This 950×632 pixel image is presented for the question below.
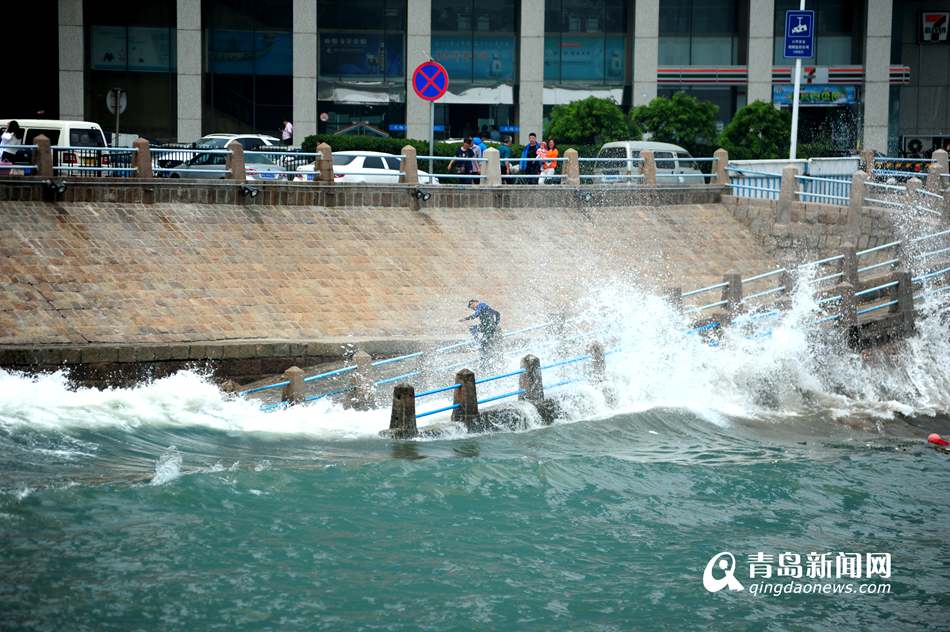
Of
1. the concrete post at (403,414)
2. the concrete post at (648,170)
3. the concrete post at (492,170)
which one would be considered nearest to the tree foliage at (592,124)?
the concrete post at (648,170)

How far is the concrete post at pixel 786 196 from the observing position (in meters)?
29.5

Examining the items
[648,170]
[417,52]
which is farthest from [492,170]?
[417,52]

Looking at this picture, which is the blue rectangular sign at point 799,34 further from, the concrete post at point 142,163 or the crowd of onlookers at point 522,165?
the concrete post at point 142,163

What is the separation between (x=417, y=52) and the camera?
4481cm

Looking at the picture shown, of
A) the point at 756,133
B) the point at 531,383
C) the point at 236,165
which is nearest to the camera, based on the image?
the point at 531,383

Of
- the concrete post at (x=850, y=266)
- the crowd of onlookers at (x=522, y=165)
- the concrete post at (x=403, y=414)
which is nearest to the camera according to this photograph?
the concrete post at (x=403, y=414)

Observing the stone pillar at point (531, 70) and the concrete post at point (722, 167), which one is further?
the stone pillar at point (531, 70)

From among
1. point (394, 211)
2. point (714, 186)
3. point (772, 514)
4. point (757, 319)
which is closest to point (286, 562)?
point (772, 514)

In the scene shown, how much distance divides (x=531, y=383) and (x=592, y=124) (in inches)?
872

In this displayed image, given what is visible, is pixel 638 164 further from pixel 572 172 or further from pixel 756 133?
pixel 756 133

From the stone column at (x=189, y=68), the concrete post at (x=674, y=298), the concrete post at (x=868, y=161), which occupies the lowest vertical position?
the concrete post at (x=674, y=298)

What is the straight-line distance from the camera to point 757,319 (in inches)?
819

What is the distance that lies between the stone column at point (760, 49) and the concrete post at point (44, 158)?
1210 inches

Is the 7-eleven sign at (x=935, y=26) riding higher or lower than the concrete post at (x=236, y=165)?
higher
